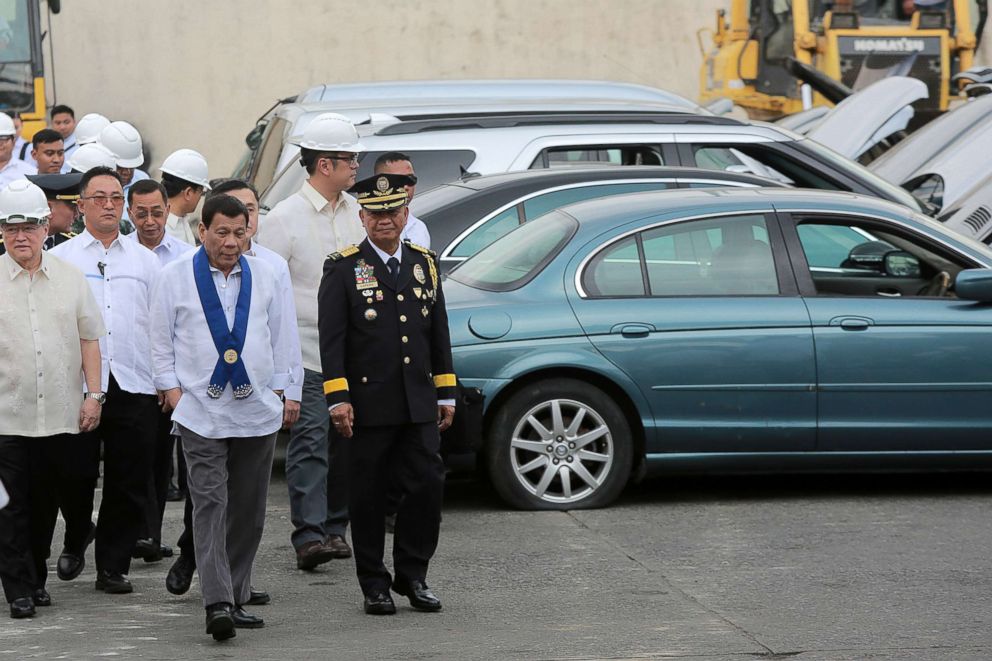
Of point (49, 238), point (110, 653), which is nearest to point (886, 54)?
point (49, 238)

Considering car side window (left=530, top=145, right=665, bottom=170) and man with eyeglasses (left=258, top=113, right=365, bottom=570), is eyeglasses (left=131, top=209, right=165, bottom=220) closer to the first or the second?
man with eyeglasses (left=258, top=113, right=365, bottom=570)

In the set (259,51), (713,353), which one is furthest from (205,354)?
(259,51)

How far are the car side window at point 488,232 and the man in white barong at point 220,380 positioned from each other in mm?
3495

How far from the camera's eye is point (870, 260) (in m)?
9.32

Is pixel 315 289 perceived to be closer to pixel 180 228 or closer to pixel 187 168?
pixel 187 168

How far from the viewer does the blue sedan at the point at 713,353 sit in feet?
29.1

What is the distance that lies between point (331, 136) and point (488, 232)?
88.4 inches

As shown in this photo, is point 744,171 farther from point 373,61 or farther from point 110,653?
point 373,61

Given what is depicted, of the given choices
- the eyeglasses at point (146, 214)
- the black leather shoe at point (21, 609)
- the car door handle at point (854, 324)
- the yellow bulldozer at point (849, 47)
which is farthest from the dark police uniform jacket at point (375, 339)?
the yellow bulldozer at point (849, 47)

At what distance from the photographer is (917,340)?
355 inches

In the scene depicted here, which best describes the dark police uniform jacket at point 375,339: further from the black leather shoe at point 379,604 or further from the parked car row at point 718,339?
the parked car row at point 718,339

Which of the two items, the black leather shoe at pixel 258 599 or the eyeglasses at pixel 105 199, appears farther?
the eyeglasses at pixel 105 199

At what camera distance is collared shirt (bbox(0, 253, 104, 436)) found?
22.9 ft

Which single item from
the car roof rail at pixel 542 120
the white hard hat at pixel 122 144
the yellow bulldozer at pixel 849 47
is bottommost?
the white hard hat at pixel 122 144
